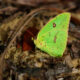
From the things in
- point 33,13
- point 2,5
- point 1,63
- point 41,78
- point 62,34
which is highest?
point 2,5

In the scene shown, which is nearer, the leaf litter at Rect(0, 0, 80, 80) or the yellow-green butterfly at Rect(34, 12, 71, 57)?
the leaf litter at Rect(0, 0, 80, 80)

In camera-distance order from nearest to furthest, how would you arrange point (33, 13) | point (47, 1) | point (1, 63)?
1. point (1, 63)
2. point (33, 13)
3. point (47, 1)

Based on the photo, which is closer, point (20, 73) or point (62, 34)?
point (20, 73)

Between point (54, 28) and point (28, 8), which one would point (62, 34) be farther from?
point (28, 8)

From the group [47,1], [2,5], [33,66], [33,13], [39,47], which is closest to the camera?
[33,66]

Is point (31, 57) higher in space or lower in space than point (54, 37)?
lower

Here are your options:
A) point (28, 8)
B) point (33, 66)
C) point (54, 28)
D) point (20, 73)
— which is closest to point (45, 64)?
point (33, 66)

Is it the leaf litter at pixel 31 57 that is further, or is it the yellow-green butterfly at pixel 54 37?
the yellow-green butterfly at pixel 54 37

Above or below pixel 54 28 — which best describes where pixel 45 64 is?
below
